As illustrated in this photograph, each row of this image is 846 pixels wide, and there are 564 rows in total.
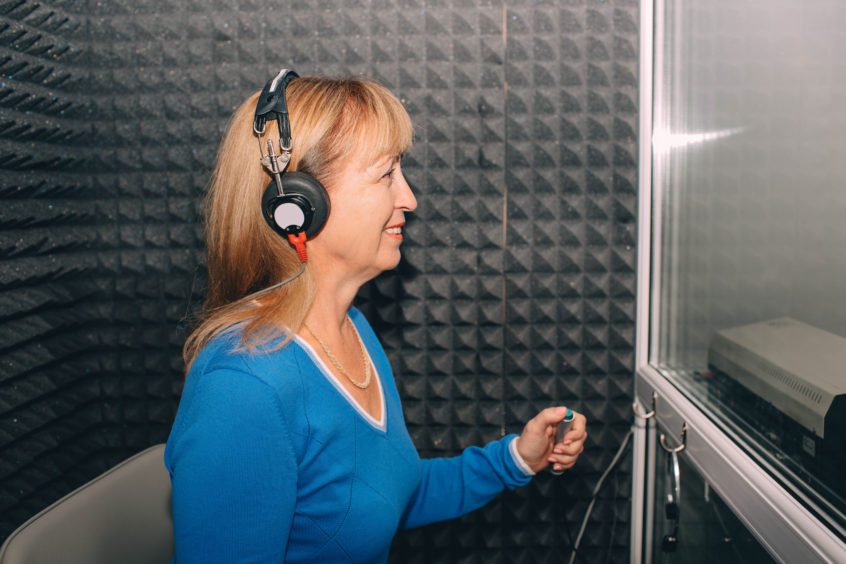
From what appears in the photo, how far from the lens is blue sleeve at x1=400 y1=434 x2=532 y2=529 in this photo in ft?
3.55

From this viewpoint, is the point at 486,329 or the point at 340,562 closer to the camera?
the point at 340,562

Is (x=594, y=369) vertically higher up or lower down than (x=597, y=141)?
lower down

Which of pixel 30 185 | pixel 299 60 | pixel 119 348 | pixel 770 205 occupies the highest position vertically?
pixel 299 60

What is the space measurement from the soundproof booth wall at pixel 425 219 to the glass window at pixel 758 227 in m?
0.30

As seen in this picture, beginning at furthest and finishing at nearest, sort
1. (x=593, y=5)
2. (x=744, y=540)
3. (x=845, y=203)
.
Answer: (x=593, y=5) < (x=744, y=540) < (x=845, y=203)

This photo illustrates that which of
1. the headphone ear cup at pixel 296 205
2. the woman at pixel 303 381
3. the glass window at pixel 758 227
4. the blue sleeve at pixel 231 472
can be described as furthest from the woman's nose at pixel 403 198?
the glass window at pixel 758 227

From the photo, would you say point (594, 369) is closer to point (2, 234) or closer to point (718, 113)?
point (718, 113)

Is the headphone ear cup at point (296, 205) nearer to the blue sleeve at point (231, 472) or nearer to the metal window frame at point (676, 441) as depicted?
the blue sleeve at point (231, 472)

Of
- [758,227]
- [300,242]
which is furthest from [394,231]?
[758,227]

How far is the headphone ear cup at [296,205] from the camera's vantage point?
820mm

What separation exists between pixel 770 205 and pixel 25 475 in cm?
168

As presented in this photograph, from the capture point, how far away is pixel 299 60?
1603mm

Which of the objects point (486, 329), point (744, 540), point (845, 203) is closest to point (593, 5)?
point (486, 329)

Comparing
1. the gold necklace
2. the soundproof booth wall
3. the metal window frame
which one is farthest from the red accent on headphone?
the soundproof booth wall
